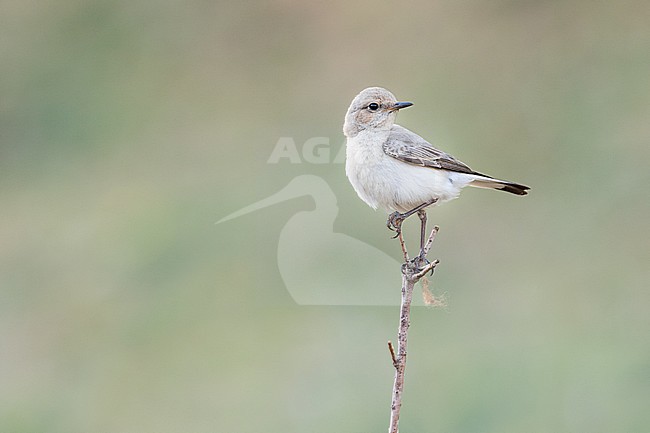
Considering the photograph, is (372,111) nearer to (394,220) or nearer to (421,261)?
(394,220)

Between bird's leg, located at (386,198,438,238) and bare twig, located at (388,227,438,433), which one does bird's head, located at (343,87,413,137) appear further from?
bare twig, located at (388,227,438,433)

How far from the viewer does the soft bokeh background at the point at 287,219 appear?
528 centimetres

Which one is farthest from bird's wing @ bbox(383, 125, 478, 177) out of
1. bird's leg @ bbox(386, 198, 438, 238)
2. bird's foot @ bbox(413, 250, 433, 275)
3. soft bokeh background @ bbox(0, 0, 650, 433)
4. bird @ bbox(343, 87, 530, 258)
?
soft bokeh background @ bbox(0, 0, 650, 433)

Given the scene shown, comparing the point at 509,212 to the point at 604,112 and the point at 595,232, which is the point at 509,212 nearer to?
the point at 595,232

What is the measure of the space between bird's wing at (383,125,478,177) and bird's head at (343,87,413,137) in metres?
0.05

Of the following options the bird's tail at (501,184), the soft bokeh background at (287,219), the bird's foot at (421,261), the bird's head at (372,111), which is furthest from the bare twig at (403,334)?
the soft bokeh background at (287,219)

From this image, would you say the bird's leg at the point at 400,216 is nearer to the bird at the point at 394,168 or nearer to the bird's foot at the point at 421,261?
the bird at the point at 394,168

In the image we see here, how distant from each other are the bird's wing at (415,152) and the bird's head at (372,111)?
0.05 m

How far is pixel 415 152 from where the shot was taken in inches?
112

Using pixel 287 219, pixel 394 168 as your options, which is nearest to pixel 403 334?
pixel 394 168

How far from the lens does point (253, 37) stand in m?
8.30

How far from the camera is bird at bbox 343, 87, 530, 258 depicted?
8.84 feet

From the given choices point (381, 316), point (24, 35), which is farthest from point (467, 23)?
point (24, 35)

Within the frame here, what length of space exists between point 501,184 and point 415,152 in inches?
11.6
